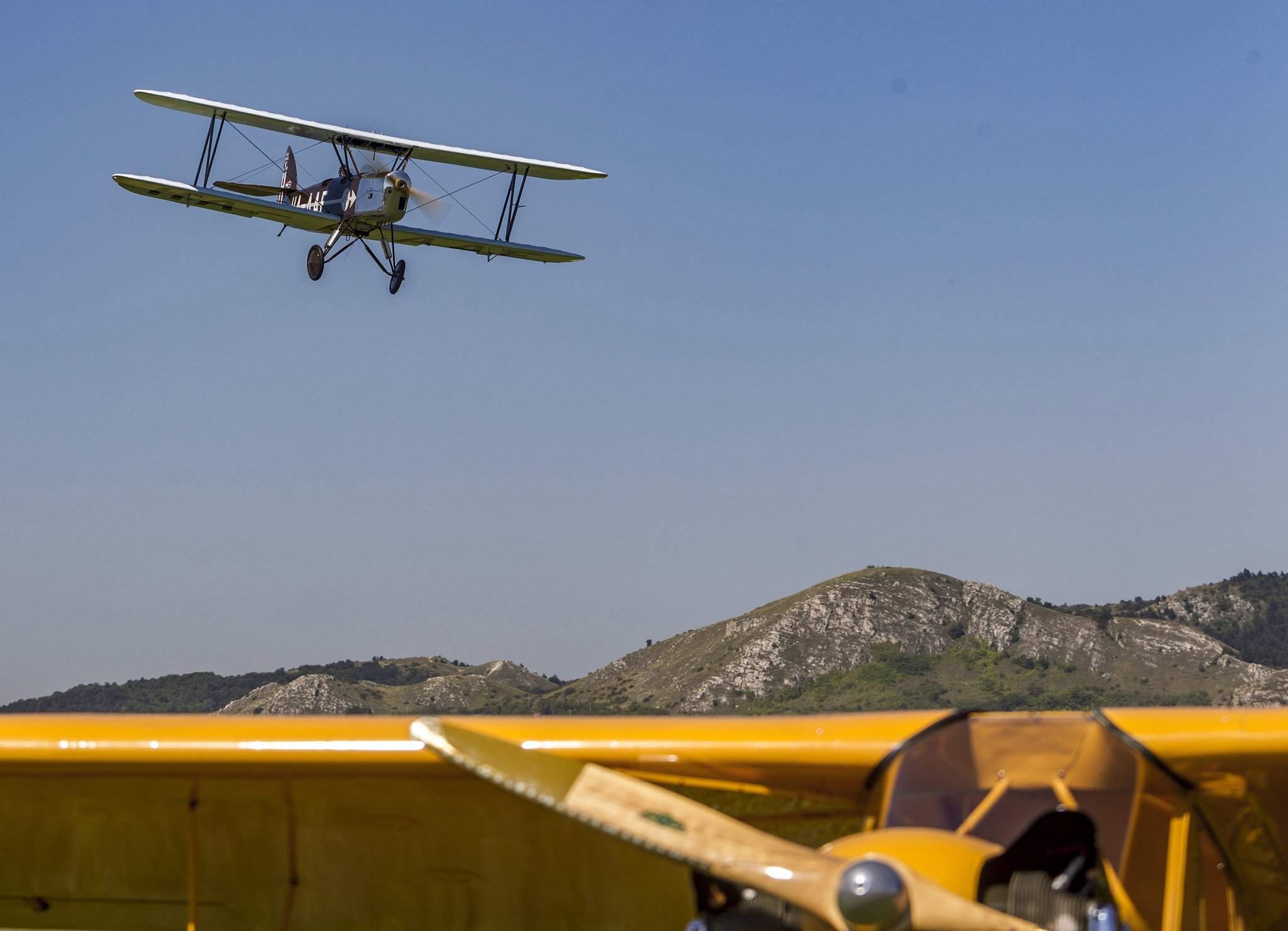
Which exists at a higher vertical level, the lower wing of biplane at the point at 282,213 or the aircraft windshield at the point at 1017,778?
the lower wing of biplane at the point at 282,213

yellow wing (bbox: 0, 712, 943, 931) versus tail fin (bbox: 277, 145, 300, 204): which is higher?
tail fin (bbox: 277, 145, 300, 204)

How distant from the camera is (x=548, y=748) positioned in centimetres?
600

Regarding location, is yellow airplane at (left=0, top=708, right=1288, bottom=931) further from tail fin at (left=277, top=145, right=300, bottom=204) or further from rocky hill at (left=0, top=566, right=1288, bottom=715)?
rocky hill at (left=0, top=566, right=1288, bottom=715)

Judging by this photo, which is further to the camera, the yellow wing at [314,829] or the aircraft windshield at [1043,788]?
the yellow wing at [314,829]

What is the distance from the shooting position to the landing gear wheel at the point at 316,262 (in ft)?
110

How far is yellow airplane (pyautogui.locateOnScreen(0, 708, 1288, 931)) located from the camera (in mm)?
4789

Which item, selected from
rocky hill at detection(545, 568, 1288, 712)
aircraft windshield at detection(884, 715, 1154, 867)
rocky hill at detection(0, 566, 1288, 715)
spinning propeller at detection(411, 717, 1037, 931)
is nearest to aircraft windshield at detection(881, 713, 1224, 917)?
aircraft windshield at detection(884, 715, 1154, 867)

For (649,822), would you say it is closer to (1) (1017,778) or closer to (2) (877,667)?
(1) (1017,778)

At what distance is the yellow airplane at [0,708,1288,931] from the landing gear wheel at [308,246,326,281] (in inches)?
1080

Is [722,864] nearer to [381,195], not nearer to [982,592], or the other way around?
[381,195]

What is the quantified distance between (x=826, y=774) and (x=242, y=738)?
8.34 feet

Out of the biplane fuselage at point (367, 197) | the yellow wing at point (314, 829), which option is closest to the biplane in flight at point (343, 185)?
the biplane fuselage at point (367, 197)

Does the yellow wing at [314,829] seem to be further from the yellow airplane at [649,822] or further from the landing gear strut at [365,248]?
the landing gear strut at [365,248]

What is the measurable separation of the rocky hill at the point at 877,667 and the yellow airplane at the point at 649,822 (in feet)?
201
